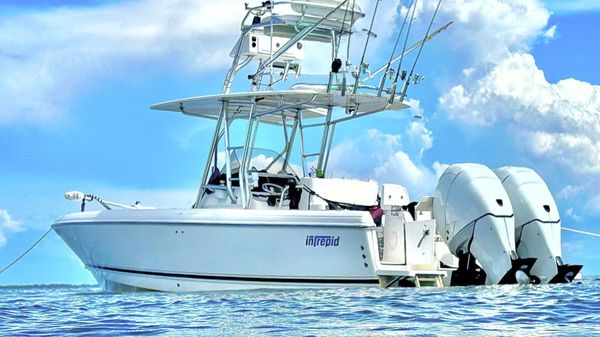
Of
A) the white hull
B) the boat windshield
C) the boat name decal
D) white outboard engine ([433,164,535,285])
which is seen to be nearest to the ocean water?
the white hull

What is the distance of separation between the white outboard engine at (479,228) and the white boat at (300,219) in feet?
0.06

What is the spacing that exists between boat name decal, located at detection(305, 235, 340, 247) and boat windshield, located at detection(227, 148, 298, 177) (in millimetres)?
2558

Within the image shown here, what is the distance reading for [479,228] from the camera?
13.0 metres

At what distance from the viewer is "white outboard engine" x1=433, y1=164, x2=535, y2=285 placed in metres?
12.8

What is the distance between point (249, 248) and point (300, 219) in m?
0.85

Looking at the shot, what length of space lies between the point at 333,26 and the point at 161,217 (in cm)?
455

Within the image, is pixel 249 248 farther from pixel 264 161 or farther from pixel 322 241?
pixel 264 161

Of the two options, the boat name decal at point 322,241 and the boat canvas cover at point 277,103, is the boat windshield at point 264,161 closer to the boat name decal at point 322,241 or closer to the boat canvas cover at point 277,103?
the boat canvas cover at point 277,103

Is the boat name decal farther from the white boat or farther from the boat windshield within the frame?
the boat windshield

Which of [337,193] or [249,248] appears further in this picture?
[337,193]

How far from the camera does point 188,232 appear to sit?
12.1m

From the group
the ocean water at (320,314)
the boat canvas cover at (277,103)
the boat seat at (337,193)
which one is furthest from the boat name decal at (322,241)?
the boat canvas cover at (277,103)

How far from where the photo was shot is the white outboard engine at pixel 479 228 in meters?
12.8

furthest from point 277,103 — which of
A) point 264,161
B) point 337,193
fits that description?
point 337,193
